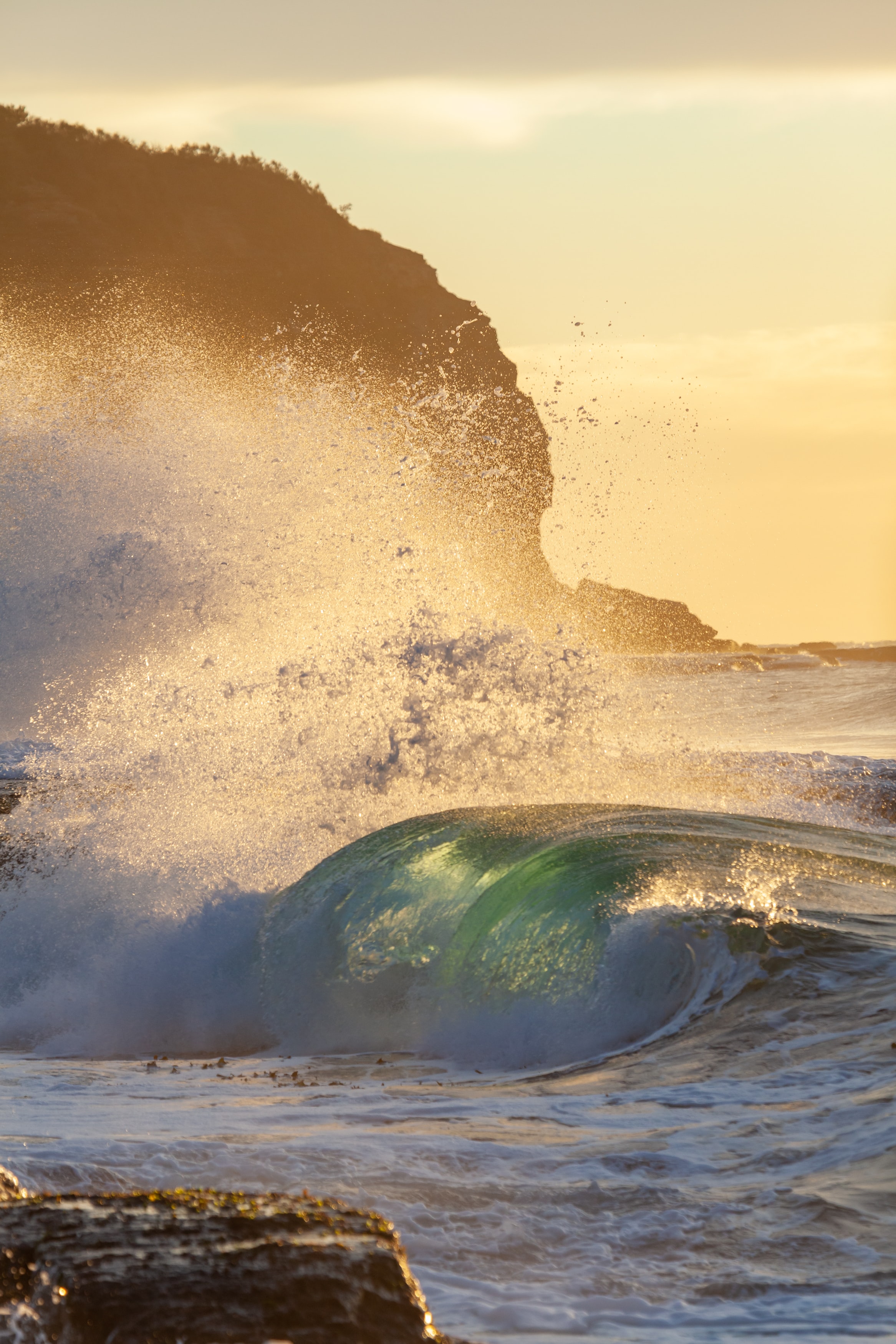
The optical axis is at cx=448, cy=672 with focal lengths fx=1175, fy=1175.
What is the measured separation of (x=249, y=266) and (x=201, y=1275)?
75510mm

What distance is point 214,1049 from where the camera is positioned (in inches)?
272

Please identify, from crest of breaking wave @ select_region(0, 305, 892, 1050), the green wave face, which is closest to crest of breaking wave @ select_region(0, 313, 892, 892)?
crest of breaking wave @ select_region(0, 305, 892, 1050)

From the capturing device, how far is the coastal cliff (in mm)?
65625

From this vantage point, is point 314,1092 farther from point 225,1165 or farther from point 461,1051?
point 225,1165

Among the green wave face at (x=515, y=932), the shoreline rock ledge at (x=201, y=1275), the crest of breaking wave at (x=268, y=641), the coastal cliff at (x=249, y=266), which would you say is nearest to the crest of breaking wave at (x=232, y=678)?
the crest of breaking wave at (x=268, y=641)

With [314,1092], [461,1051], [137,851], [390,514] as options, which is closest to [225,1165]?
[314,1092]

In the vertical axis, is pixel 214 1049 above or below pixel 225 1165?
below

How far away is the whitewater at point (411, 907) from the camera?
3570mm

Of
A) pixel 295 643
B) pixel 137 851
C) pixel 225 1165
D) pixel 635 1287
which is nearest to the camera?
pixel 635 1287

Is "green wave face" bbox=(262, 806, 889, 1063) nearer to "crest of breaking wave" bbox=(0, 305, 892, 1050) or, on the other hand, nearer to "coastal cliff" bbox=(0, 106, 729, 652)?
"crest of breaking wave" bbox=(0, 305, 892, 1050)

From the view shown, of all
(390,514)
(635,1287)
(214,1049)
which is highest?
(390,514)

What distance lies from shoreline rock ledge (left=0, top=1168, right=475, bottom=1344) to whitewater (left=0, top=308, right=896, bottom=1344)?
2.39 feet

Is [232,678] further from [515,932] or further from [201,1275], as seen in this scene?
[201,1275]

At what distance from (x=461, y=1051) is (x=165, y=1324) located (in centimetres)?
409
